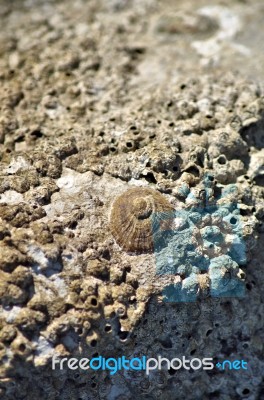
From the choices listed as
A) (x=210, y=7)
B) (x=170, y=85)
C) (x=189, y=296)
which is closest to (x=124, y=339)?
(x=189, y=296)

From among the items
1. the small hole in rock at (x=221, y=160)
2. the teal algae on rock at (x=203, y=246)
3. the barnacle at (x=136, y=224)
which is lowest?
the teal algae on rock at (x=203, y=246)

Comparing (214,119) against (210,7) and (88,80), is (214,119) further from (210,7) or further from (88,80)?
(210,7)

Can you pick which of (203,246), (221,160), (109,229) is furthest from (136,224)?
(221,160)

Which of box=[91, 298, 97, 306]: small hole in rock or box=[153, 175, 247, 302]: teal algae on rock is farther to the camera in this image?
box=[153, 175, 247, 302]: teal algae on rock

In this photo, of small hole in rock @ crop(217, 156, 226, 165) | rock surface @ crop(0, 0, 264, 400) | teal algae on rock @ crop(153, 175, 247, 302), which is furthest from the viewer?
small hole in rock @ crop(217, 156, 226, 165)

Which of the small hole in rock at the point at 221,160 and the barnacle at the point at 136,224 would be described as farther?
the small hole in rock at the point at 221,160

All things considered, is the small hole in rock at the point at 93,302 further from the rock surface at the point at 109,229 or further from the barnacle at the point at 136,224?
the barnacle at the point at 136,224

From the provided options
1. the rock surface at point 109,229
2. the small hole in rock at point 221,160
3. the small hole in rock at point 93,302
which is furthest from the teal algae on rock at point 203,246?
the small hole in rock at point 93,302

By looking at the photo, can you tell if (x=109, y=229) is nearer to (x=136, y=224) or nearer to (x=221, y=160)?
(x=136, y=224)

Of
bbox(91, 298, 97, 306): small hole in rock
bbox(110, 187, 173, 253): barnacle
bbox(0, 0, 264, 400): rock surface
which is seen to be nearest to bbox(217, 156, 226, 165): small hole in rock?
bbox(0, 0, 264, 400): rock surface

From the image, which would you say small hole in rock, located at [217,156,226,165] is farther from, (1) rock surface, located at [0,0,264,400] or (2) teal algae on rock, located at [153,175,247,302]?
(2) teal algae on rock, located at [153,175,247,302]
